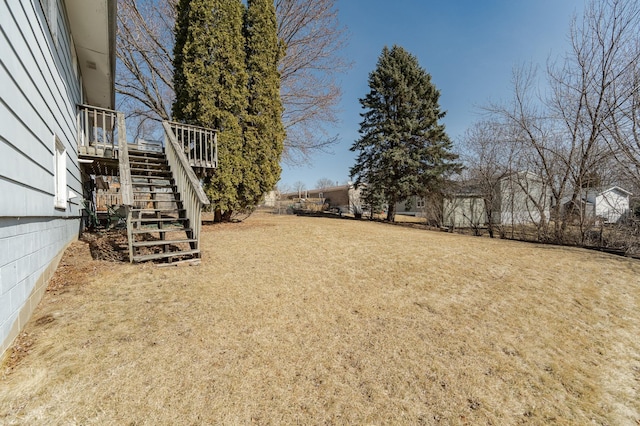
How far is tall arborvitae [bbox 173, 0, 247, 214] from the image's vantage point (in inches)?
307

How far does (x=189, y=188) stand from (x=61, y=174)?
2.02 metres

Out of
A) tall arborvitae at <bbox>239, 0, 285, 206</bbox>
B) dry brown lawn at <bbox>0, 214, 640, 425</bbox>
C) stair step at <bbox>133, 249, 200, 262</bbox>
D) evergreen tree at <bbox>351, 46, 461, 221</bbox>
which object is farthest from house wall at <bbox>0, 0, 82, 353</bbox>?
evergreen tree at <bbox>351, 46, 461, 221</bbox>

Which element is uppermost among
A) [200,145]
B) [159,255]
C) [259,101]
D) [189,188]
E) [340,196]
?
[259,101]

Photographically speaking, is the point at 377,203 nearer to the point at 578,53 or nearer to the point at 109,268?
the point at 578,53

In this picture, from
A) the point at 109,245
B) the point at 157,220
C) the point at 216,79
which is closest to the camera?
the point at 157,220

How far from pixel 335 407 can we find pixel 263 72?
31.7 feet

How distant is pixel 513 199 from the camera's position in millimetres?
10961

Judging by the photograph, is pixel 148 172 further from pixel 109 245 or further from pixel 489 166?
pixel 489 166

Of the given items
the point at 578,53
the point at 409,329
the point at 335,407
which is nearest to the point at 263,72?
the point at 409,329

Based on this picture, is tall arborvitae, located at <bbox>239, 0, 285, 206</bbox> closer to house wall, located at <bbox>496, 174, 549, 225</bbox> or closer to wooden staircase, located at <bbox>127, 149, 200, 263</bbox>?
wooden staircase, located at <bbox>127, 149, 200, 263</bbox>

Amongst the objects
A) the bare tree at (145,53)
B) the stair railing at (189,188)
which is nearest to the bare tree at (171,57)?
the bare tree at (145,53)

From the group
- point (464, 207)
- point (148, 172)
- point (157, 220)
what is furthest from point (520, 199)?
point (148, 172)

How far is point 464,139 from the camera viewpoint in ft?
39.3

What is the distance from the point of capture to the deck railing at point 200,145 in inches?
294
